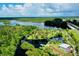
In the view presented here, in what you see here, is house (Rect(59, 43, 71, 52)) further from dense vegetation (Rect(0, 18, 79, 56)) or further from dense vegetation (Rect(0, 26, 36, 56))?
dense vegetation (Rect(0, 26, 36, 56))

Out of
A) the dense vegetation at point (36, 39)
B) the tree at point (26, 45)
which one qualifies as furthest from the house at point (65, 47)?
the tree at point (26, 45)

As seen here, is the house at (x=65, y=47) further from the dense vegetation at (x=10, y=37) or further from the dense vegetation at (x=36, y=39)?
the dense vegetation at (x=10, y=37)

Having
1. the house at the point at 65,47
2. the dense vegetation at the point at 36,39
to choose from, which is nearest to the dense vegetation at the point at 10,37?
the dense vegetation at the point at 36,39

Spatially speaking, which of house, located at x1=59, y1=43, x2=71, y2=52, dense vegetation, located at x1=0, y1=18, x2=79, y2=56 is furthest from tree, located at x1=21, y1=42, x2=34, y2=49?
house, located at x1=59, y1=43, x2=71, y2=52

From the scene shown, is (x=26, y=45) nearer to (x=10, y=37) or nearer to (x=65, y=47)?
(x=10, y=37)

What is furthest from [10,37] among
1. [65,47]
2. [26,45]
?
[65,47]

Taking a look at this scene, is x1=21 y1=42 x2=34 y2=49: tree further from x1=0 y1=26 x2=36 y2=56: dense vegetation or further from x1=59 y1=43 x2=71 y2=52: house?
x1=59 y1=43 x2=71 y2=52: house

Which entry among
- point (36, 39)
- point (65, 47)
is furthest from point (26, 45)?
point (65, 47)

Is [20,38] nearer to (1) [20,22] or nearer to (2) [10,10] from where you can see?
(1) [20,22]

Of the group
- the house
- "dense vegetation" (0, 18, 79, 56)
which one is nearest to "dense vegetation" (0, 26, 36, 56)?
"dense vegetation" (0, 18, 79, 56)

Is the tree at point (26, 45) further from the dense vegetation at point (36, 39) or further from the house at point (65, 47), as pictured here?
the house at point (65, 47)

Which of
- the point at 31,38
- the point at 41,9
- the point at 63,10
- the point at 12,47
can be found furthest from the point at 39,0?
the point at 12,47
